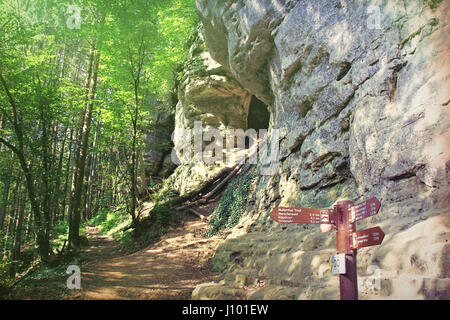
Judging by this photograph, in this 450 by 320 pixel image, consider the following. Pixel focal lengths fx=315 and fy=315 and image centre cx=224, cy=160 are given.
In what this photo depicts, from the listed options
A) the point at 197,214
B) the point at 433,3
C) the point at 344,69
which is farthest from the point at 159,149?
the point at 433,3

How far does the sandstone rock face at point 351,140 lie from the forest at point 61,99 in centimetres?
534

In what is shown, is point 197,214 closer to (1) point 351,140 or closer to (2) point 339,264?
(1) point 351,140

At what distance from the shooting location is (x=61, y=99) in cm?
1229

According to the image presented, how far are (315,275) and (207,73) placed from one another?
40.8ft

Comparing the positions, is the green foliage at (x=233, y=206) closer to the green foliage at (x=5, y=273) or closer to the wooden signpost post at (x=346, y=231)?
the green foliage at (x=5, y=273)

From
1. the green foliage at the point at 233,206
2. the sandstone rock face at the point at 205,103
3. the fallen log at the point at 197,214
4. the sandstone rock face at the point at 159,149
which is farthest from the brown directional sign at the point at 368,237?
the sandstone rock face at the point at 159,149

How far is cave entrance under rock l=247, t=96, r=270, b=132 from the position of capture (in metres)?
18.0

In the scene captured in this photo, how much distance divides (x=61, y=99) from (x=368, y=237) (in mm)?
12230

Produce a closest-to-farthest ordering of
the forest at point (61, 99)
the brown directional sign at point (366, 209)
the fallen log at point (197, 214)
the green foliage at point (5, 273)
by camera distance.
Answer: the brown directional sign at point (366, 209)
the green foliage at point (5, 273)
the forest at point (61, 99)
the fallen log at point (197, 214)

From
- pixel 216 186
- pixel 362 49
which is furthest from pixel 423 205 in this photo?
pixel 216 186

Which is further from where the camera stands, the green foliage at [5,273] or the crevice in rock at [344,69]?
the green foliage at [5,273]

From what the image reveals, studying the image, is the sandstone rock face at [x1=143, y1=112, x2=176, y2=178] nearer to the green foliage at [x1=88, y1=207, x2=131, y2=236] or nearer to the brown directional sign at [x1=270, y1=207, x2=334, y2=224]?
the green foliage at [x1=88, y1=207, x2=131, y2=236]

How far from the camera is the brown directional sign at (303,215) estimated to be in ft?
14.0

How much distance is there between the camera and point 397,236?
15.0 feet
